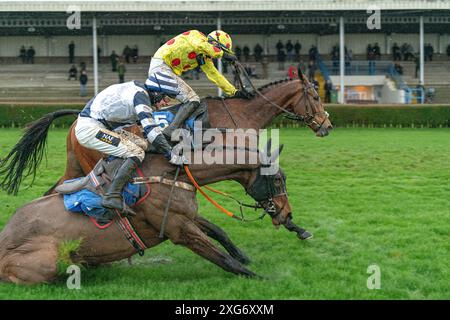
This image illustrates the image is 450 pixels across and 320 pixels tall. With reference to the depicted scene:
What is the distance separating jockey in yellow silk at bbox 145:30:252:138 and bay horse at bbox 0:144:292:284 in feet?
3.29

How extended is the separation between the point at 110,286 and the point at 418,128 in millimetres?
18112

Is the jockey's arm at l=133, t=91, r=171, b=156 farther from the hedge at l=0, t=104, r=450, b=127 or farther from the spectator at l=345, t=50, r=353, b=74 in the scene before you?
the spectator at l=345, t=50, r=353, b=74

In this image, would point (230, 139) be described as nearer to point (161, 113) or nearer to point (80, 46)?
point (161, 113)

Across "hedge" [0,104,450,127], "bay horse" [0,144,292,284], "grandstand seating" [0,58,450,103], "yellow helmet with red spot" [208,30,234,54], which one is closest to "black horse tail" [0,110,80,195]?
"bay horse" [0,144,292,284]

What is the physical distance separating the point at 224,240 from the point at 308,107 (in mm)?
2602

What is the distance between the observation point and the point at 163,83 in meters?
6.23

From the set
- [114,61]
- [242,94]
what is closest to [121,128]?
[242,94]

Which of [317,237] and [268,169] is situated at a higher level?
[268,169]

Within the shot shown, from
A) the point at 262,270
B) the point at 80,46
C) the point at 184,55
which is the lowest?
the point at 262,270

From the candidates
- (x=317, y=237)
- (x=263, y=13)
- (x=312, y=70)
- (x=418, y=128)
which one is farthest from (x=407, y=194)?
(x=263, y=13)

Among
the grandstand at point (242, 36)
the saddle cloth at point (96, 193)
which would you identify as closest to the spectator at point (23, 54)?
the grandstand at point (242, 36)

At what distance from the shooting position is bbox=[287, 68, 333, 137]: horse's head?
784 cm

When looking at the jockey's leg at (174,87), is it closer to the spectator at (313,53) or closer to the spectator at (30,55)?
the spectator at (313,53)

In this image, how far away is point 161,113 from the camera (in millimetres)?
6367
